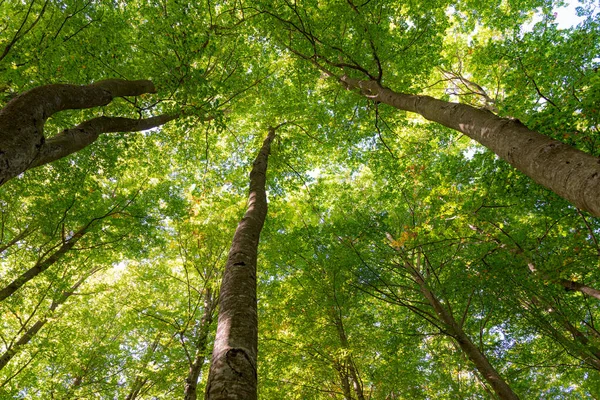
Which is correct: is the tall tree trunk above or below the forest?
below

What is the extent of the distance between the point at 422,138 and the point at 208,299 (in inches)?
416

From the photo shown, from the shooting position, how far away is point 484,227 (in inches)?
325

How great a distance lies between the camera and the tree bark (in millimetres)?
2564

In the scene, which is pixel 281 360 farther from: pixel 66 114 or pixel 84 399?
pixel 66 114

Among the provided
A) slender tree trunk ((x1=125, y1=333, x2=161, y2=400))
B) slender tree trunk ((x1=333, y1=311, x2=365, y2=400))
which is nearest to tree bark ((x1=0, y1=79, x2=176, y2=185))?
slender tree trunk ((x1=125, y1=333, x2=161, y2=400))

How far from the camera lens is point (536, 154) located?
2.80 metres

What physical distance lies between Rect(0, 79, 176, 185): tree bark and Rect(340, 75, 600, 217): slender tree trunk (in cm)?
459

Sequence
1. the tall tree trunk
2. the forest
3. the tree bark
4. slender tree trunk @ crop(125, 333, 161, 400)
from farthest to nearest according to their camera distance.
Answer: slender tree trunk @ crop(125, 333, 161, 400)
the forest
the tree bark
the tall tree trunk

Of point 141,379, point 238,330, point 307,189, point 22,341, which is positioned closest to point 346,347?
point 307,189

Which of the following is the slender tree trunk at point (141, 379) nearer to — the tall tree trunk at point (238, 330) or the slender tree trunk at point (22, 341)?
the slender tree trunk at point (22, 341)

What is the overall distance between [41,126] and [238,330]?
2999 millimetres

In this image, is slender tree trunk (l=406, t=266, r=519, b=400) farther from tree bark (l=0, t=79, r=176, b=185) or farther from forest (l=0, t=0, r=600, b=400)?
tree bark (l=0, t=79, r=176, b=185)

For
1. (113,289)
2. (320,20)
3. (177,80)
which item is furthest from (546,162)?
(113,289)

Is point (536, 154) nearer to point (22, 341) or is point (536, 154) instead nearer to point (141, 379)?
point (141, 379)
